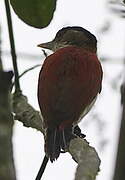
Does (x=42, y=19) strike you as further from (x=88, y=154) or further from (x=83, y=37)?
(x=88, y=154)

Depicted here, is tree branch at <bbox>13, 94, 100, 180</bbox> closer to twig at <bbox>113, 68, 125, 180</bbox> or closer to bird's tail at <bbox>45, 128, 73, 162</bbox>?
bird's tail at <bbox>45, 128, 73, 162</bbox>

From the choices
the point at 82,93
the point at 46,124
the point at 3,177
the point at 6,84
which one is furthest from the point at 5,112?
the point at 82,93

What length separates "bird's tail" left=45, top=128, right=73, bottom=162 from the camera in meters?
1.78

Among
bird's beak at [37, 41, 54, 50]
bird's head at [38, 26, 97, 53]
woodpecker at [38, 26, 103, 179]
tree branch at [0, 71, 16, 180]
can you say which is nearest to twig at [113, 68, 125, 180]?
tree branch at [0, 71, 16, 180]

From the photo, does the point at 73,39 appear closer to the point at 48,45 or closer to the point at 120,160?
the point at 48,45

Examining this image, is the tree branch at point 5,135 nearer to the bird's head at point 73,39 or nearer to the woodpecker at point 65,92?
the woodpecker at point 65,92

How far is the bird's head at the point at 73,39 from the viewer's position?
2428 millimetres

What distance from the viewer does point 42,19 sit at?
1935 mm

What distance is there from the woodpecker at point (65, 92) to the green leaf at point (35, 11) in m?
0.20

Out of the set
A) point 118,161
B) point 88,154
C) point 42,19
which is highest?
point 42,19

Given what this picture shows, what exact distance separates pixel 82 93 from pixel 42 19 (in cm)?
35

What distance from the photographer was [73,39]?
96.3 inches

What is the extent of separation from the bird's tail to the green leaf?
44 centimetres

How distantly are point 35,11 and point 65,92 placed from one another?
0.34 metres
